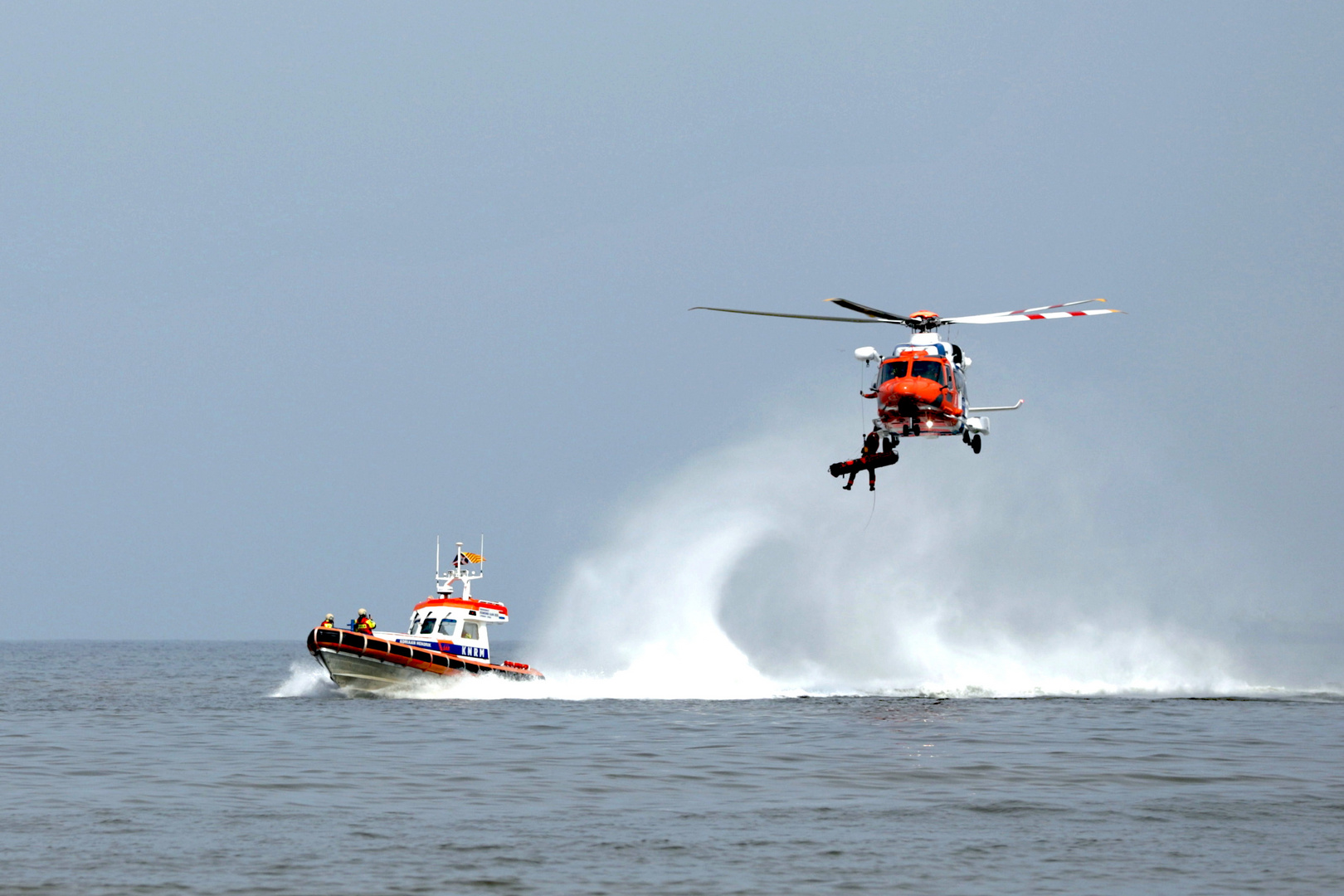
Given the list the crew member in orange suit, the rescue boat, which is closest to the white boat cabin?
the rescue boat

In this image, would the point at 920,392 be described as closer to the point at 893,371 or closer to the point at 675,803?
the point at 893,371

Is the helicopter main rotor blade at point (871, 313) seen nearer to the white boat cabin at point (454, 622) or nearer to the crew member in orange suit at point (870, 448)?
the crew member in orange suit at point (870, 448)

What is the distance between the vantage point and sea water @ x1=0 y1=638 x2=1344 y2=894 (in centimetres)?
1495

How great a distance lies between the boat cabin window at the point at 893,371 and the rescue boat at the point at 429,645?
18.3 metres

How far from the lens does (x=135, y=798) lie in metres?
20.1

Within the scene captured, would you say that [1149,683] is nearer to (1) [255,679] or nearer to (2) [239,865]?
(2) [239,865]

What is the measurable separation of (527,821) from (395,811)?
2075 millimetres

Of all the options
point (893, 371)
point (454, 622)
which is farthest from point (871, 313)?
point (454, 622)

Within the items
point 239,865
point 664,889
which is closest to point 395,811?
point 239,865

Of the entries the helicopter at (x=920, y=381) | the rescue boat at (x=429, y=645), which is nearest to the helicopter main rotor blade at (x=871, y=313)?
the helicopter at (x=920, y=381)

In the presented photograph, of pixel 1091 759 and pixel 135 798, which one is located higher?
pixel 1091 759

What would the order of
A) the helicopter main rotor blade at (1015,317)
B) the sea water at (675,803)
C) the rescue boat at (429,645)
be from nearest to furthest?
1. the sea water at (675,803)
2. the helicopter main rotor blade at (1015,317)
3. the rescue boat at (429,645)

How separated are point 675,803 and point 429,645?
75.1 ft

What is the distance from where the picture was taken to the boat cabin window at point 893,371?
28953 mm
